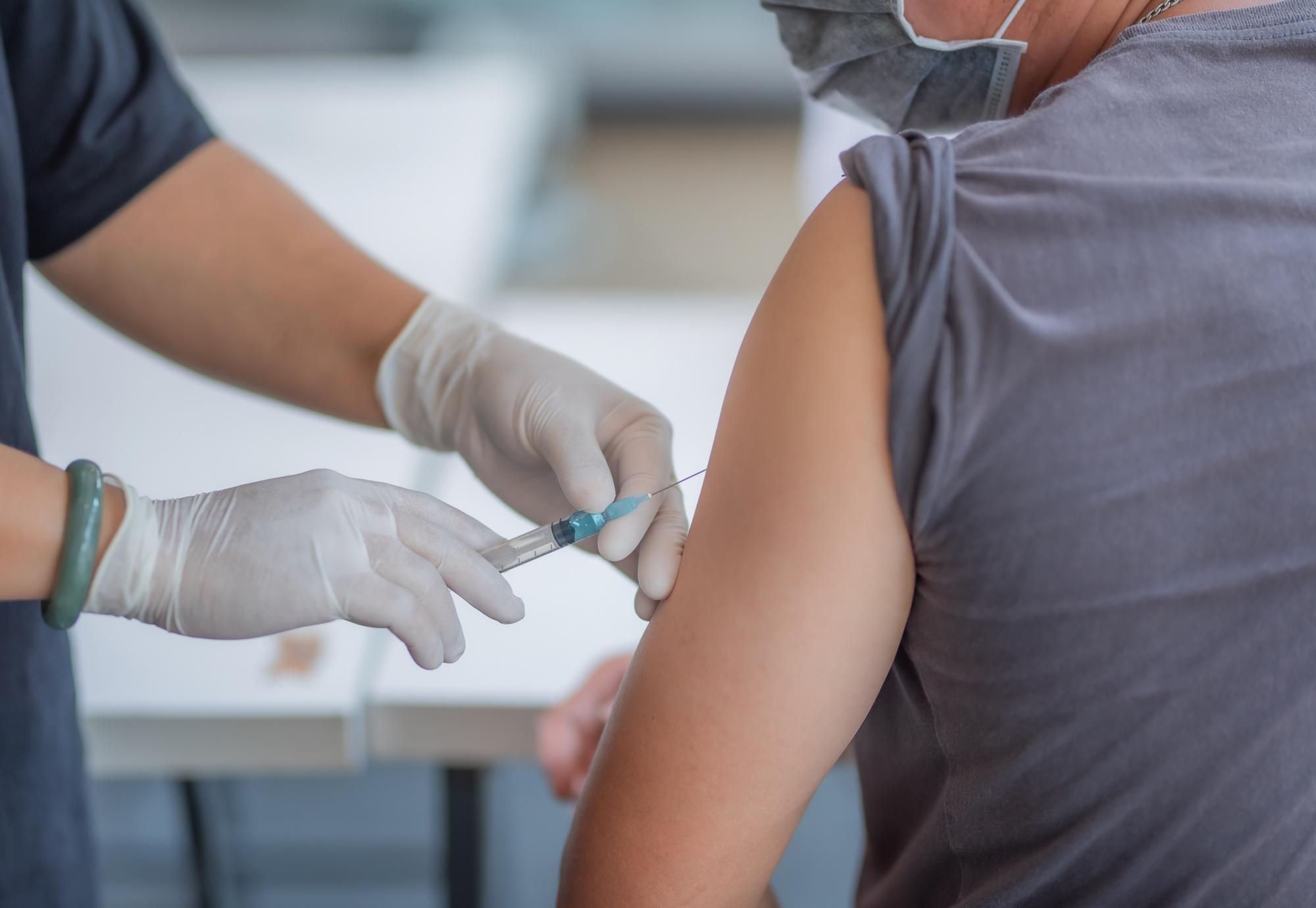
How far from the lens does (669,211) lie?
14.2ft

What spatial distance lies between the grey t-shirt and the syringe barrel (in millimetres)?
293

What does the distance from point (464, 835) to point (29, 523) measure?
0.79 metres

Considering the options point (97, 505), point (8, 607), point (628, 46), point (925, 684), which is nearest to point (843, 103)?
point (925, 684)

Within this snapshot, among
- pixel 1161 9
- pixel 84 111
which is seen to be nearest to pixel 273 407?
pixel 84 111

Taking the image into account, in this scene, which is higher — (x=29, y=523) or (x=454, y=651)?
(x=29, y=523)

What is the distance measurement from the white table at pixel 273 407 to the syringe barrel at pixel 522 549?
0.40 metres

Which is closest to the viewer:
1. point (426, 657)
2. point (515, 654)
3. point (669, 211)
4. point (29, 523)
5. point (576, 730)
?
point (29, 523)

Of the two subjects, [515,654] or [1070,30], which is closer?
[1070,30]

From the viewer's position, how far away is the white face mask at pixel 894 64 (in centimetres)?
79

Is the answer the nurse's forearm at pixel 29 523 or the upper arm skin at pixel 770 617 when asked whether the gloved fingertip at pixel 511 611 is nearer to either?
the upper arm skin at pixel 770 617

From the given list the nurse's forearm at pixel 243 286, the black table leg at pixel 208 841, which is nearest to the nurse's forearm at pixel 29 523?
the nurse's forearm at pixel 243 286

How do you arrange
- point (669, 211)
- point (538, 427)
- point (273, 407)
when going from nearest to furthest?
point (538, 427) → point (273, 407) → point (669, 211)

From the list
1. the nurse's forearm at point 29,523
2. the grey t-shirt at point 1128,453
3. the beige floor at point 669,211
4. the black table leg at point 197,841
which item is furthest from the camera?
the beige floor at point 669,211

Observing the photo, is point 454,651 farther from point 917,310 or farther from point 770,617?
point 917,310
